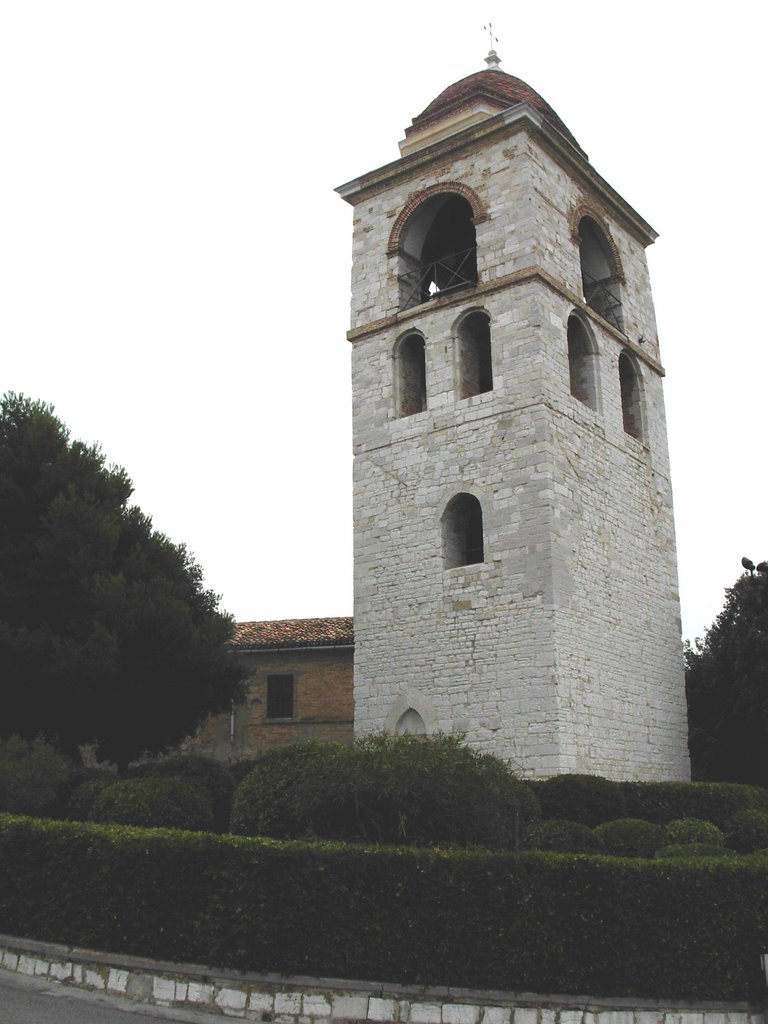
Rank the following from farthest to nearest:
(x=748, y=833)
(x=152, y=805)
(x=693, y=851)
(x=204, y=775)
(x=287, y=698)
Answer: (x=287, y=698), (x=204, y=775), (x=748, y=833), (x=152, y=805), (x=693, y=851)

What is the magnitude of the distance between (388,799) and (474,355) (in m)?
11.8

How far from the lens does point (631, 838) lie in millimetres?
13109

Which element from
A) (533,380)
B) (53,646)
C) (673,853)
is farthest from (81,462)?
(673,853)

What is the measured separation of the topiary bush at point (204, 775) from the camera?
15.8 meters

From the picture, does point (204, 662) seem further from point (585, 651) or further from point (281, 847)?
point (281, 847)

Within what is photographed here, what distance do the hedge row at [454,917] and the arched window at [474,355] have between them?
11.8 m

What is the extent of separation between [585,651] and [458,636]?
7.46 feet

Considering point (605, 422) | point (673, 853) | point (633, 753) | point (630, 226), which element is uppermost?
point (630, 226)

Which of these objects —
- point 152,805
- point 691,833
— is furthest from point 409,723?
point 691,833

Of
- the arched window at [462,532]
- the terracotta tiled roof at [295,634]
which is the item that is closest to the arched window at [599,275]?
the arched window at [462,532]

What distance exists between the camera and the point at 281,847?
9.88 meters

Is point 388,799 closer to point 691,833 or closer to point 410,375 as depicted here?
point 691,833

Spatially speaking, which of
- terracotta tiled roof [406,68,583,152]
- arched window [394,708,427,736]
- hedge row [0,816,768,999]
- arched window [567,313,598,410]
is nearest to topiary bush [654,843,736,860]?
hedge row [0,816,768,999]

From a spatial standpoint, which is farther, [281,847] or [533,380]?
[533,380]
